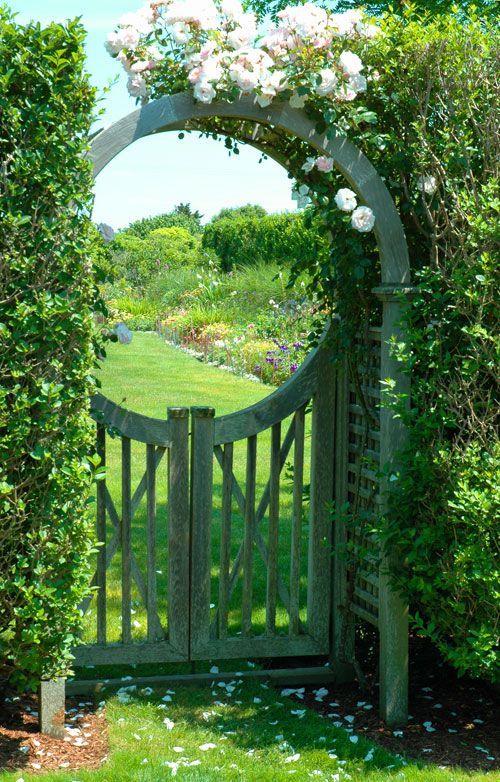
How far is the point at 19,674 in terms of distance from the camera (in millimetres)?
3047

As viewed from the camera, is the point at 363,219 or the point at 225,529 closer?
the point at 363,219

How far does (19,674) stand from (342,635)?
57.6 inches

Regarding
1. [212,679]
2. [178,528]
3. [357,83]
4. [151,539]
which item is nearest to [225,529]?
[178,528]

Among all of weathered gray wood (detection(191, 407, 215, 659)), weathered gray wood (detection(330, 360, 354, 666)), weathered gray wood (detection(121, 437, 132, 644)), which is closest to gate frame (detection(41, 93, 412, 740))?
weathered gray wood (detection(330, 360, 354, 666))

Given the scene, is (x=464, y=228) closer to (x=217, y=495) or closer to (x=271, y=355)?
(x=217, y=495)

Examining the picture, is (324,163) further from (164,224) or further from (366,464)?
(164,224)

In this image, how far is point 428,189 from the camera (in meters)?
3.38

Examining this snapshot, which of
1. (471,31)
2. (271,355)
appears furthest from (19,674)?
(271,355)

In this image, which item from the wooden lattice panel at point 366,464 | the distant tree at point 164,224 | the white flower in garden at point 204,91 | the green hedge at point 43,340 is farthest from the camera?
the distant tree at point 164,224

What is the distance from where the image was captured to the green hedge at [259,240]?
16.4 meters

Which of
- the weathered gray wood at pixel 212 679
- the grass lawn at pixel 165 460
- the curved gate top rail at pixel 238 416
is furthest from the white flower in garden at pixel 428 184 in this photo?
the weathered gray wood at pixel 212 679

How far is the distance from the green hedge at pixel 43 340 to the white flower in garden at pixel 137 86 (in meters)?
0.39

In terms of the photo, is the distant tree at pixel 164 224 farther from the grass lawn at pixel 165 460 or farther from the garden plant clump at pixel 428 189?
the garden plant clump at pixel 428 189

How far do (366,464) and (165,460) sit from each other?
154 inches
